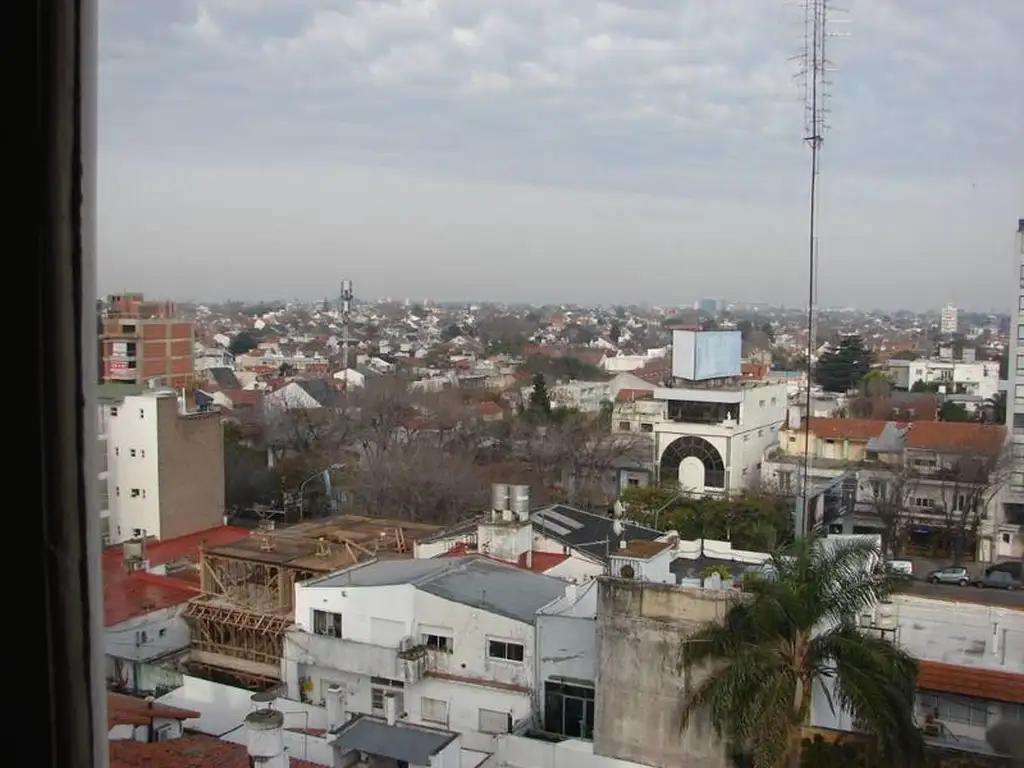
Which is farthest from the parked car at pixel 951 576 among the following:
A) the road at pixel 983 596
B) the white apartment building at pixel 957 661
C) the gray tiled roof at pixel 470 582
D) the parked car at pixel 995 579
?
the gray tiled roof at pixel 470 582

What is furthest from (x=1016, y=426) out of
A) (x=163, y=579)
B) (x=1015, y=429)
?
(x=163, y=579)

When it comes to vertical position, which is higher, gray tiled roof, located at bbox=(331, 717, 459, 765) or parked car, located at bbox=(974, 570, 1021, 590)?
gray tiled roof, located at bbox=(331, 717, 459, 765)

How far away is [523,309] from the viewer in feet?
93.2

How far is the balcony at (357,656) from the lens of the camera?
3.34m

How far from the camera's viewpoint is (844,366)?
12.1 meters

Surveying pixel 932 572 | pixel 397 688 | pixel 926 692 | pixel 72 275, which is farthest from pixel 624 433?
pixel 72 275

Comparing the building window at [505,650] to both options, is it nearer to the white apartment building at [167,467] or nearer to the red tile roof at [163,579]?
the red tile roof at [163,579]

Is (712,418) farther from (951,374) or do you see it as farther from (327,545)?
(327,545)

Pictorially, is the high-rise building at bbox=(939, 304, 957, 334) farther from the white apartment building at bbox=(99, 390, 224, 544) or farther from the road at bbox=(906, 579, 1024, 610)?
the white apartment building at bbox=(99, 390, 224, 544)

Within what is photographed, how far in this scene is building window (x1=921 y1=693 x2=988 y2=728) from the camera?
231cm

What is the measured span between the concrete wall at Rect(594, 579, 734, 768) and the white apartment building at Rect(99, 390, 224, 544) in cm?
403

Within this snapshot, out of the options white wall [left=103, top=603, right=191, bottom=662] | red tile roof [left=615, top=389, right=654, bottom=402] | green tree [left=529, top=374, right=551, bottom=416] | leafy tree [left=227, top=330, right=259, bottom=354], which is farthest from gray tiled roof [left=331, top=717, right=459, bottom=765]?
leafy tree [left=227, top=330, right=259, bottom=354]

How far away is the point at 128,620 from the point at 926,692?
9.17 feet

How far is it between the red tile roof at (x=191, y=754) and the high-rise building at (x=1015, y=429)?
2190 mm
